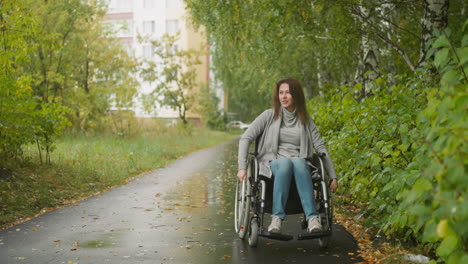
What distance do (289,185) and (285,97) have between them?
0.97 metres

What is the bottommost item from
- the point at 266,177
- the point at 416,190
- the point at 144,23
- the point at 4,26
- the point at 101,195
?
the point at 101,195

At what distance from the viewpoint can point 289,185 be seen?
17.7ft

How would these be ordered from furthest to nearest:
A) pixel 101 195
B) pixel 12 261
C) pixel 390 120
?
pixel 101 195, pixel 390 120, pixel 12 261

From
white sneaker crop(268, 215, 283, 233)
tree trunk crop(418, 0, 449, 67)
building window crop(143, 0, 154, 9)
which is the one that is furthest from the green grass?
building window crop(143, 0, 154, 9)

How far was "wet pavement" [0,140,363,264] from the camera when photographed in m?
5.01

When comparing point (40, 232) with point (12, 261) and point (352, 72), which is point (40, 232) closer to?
point (12, 261)

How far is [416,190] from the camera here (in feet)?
9.33

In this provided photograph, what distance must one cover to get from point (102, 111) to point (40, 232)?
684 inches

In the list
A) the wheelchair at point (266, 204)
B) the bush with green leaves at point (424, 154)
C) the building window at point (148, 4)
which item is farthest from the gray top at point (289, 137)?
the building window at point (148, 4)

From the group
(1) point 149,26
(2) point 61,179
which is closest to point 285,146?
(2) point 61,179

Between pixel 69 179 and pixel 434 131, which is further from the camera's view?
pixel 69 179

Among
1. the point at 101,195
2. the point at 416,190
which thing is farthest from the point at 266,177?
the point at 101,195

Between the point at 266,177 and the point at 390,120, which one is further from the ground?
the point at 390,120

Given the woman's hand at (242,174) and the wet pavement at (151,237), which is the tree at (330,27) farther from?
the wet pavement at (151,237)
